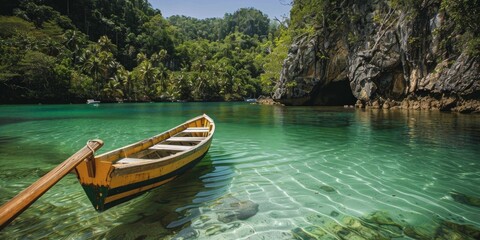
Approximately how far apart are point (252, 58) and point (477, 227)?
374ft

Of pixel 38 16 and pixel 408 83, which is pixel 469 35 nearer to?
pixel 408 83

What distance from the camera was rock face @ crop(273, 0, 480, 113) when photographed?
24375mm

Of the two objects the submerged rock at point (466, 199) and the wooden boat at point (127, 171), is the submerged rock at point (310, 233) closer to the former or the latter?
the wooden boat at point (127, 171)

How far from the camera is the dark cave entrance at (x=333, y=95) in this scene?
41.3 m

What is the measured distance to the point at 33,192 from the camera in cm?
280

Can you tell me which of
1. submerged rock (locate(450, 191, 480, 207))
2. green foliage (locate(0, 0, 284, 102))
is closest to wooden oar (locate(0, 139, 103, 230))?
submerged rock (locate(450, 191, 480, 207))

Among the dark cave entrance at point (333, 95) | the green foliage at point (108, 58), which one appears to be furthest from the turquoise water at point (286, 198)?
the green foliage at point (108, 58)

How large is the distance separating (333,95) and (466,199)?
131 ft

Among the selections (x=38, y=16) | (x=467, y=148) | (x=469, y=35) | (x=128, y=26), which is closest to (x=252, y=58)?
(x=128, y=26)

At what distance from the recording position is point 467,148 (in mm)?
9461

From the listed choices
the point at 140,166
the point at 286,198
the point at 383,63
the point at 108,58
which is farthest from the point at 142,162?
the point at 108,58

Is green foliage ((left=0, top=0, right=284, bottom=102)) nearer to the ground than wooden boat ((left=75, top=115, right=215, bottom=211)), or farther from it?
farther from it

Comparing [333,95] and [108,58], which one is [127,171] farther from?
→ [108,58]

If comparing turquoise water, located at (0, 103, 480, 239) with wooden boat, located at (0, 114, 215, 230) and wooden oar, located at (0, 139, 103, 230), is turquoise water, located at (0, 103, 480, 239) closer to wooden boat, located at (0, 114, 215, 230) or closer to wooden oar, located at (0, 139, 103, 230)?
wooden boat, located at (0, 114, 215, 230)
